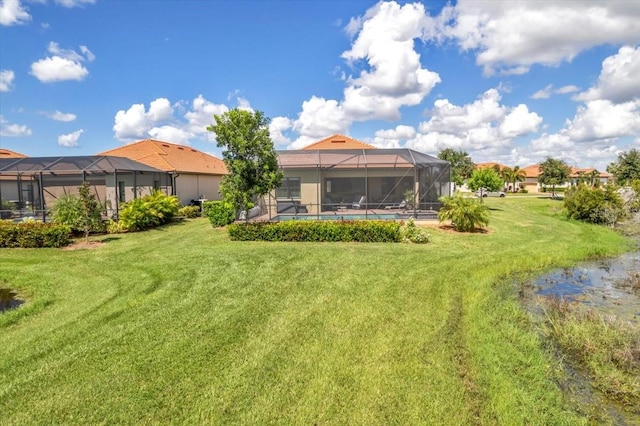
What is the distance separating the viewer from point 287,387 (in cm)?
374

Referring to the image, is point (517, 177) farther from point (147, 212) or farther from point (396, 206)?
point (147, 212)

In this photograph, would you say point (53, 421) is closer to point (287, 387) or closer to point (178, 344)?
point (178, 344)

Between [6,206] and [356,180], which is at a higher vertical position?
[356,180]

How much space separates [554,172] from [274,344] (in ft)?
116

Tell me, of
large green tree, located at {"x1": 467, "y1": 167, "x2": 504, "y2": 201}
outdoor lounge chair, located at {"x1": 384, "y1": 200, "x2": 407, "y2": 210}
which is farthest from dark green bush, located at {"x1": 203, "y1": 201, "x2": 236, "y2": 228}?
large green tree, located at {"x1": 467, "y1": 167, "x2": 504, "y2": 201}

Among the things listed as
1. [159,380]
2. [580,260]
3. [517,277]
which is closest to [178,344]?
[159,380]

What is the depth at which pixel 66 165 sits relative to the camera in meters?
16.5

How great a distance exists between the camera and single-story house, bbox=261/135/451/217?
17.0 meters

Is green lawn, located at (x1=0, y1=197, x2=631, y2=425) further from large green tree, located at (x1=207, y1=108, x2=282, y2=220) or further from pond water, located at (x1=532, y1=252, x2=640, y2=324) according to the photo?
large green tree, located at (x1=207, y1=108, x2=282, y2=220)

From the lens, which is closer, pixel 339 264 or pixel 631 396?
pixel 631 396

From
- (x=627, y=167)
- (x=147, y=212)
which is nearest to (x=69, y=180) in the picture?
(x=147, y=212)

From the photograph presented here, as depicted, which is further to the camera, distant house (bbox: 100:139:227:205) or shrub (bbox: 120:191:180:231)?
distant house (bbox: 100:139:227:205)

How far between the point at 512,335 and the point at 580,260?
6970mm

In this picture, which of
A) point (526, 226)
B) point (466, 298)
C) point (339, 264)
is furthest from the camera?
point (526, 226)
